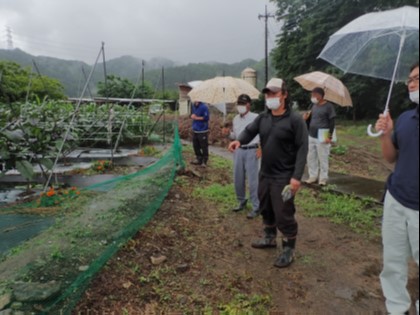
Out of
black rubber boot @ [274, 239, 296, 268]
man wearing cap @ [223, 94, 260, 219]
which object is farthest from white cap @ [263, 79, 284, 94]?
black rubber boot @ [274, 239, 296, 268]

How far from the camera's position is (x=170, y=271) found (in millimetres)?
3400

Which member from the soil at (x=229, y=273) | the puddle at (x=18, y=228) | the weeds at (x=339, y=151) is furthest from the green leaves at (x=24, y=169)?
the weeds at (x=339, y=151)

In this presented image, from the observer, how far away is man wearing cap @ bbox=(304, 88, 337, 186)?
6012mm

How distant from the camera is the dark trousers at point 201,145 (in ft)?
25.9

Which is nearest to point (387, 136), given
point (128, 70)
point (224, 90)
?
point (224, 90)

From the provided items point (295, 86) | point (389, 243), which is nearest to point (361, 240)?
point (389, 243)

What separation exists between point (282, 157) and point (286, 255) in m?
1.02

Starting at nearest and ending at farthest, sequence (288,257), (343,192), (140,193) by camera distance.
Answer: (288,257) < (140,193) < (343,192)

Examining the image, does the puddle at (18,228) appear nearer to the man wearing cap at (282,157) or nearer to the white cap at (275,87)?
the man wearing cap at (282,157)

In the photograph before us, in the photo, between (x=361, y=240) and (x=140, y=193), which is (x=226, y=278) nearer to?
(x=361, y=240)

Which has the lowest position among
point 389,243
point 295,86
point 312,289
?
point 312,289

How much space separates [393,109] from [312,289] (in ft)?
58.7

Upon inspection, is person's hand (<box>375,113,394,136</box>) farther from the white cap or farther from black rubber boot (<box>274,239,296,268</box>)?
black rubber boot (<box>274,239,296,268</box>)

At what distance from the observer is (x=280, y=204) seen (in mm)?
3488
